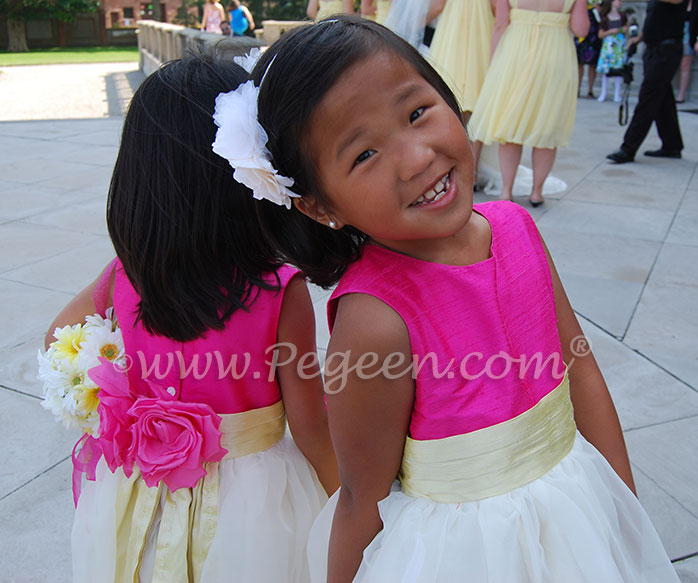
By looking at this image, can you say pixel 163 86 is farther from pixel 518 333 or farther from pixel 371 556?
pixel 371 556

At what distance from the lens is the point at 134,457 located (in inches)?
63.1

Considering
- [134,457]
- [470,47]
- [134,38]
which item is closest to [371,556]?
[134,457]

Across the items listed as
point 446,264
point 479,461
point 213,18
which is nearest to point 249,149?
point 446,264

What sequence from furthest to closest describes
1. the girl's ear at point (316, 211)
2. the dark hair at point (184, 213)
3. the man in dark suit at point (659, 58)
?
the man in dark suit at point (659, 58), the dark hair at point (184, 213), the girl's ear at point (316, 211)

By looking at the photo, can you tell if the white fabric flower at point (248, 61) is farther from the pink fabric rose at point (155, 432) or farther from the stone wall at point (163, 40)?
the stone wall at point (163, 40)

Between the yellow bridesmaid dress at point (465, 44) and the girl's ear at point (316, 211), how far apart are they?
4937mm

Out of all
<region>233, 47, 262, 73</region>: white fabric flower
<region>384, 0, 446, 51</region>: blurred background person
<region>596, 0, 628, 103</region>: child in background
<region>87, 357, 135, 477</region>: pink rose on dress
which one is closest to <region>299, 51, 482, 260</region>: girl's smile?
<region>233, 47, 262, 73</region>: white fabric flower

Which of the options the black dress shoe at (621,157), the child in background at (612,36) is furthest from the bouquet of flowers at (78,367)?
the child in background at (612,36)

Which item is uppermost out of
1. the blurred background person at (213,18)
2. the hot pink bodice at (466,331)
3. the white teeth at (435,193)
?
the white teeth at (435,193)

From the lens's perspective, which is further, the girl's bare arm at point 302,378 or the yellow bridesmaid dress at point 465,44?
the yellow bridesmaid dress at point 465,44

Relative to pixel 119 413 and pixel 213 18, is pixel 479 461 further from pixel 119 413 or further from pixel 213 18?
pixel 213 18

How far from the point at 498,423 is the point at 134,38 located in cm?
4543

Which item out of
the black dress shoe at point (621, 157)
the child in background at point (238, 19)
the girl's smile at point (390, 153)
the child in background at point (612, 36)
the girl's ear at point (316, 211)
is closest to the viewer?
the girl's smile at point (390, 153)

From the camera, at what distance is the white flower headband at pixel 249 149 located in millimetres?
1228
